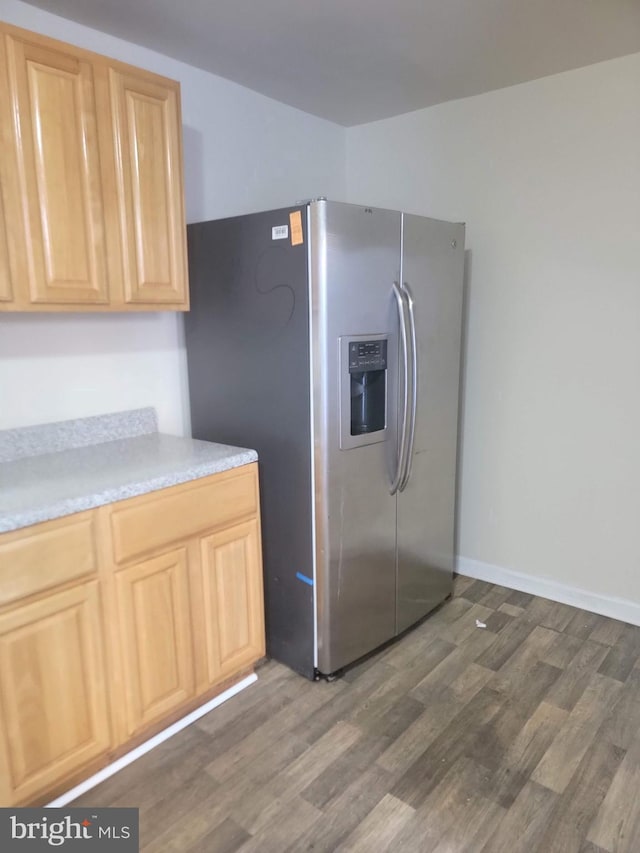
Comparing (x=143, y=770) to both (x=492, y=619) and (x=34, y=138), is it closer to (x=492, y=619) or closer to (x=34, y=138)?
(x=492, y=619)

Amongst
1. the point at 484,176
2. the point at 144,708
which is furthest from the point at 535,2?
the point at 144,708

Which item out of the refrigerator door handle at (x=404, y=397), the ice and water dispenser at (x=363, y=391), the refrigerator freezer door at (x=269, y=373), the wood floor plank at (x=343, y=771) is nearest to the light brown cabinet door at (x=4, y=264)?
the refrigerator freezer door at (x=269, y=373)

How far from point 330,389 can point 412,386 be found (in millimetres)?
412

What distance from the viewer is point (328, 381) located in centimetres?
196

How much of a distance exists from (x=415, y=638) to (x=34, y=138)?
2294 mm

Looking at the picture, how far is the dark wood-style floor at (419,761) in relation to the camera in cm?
156

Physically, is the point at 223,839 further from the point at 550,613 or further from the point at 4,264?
the point at 550,613

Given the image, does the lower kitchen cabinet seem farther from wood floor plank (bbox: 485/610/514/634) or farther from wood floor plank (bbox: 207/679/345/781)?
wood floor plank (bbox: 485/610/514/634)

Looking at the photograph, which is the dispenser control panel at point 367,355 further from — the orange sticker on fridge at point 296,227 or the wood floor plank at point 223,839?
the wood floor plank at point 223,839

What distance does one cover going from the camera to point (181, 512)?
1812 mm

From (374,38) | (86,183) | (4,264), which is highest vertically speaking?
(374,38)

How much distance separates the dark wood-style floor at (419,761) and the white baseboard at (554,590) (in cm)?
19

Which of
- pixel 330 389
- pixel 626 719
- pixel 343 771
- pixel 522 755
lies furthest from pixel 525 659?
pixel 330 389

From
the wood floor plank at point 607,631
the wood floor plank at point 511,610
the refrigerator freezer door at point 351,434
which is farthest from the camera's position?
the wood floor plank at point 511,610
